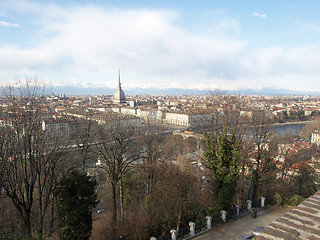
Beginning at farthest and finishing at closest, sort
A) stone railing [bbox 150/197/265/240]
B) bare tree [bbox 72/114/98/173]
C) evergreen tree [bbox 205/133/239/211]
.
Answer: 1. bare tree [bbox 72/114/98/173]
2. evergreen tree [bbox 205/133/239/211]
3. stone railing [bbox 150/197/265/240]

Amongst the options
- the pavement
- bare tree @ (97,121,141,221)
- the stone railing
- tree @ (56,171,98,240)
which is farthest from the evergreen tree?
tree @ (56,171,98,240)

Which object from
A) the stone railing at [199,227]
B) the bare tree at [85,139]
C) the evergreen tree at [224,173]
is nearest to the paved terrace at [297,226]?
the stone railing at [199,227]

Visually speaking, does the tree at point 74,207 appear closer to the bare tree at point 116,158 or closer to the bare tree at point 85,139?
the bare tree at point 85,139

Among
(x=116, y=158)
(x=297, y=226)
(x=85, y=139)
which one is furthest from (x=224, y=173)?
(x=85, y=139)

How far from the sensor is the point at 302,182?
35.5ft

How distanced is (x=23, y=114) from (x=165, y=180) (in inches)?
160

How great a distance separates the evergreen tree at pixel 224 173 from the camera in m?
6.32

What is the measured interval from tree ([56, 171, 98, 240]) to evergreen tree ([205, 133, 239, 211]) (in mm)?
3414

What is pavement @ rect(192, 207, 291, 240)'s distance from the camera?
5.61 m

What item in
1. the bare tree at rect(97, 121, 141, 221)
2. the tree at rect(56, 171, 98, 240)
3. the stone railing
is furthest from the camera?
the bare tree at rect(97, 121, 141, 221)

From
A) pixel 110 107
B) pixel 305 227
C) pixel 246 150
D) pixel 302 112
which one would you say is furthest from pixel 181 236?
pixel 110 107

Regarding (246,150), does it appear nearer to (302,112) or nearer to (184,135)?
(184,135)

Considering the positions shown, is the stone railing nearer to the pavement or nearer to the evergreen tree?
the pavement

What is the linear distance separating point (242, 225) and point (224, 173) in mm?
1350
